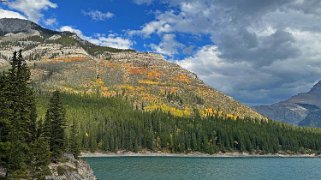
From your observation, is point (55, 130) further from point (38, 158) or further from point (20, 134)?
point (20, 134)

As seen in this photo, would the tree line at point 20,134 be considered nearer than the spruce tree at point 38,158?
Yes

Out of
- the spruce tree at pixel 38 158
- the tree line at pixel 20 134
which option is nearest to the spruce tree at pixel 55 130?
the tree line at pixel 20 134

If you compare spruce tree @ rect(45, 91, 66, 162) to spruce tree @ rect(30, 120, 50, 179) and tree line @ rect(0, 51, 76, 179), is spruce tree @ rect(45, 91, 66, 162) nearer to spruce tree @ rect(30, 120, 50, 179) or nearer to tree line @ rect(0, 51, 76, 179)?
tree line @ rect(0, 51, 76, 179)

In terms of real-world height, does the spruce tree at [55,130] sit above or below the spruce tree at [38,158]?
above

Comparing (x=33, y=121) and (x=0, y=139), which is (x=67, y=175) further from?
(x=0, y=139)

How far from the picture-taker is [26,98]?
67500mm

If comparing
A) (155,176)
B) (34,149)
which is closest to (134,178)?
(155,176)

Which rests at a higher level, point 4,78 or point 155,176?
point 4,78

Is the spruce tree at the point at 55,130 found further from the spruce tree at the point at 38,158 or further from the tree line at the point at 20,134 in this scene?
the spruce tree at the point at 38,158

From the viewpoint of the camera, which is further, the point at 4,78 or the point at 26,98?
the point at 26,98

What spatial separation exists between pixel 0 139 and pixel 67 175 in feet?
68.2

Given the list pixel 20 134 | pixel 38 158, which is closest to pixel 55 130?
pixel 38 158

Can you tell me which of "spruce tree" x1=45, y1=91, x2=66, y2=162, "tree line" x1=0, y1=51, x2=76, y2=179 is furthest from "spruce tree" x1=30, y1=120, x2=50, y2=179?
"spruce tree" x1=45, y1=91, x2=66, y2=162

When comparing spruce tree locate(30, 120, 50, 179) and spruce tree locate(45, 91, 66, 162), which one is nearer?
spruce tree locate(30, 120, 50, 179)
